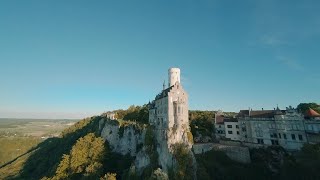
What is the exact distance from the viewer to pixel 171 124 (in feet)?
207

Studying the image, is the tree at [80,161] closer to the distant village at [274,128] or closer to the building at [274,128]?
the distant village at [274,128]

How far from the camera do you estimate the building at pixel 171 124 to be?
59591 mm

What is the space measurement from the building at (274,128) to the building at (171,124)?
17.7 metres

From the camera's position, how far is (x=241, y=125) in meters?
68.8

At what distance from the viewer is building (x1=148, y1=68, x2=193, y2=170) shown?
59.6m

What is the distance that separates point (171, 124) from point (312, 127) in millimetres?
34543

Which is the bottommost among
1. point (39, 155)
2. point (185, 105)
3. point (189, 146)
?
point (39, 155)

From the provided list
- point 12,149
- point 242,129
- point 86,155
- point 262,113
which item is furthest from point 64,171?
point 12,149

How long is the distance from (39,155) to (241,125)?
120447 mm

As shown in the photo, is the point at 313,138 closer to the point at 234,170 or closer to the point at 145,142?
the point at 234,170

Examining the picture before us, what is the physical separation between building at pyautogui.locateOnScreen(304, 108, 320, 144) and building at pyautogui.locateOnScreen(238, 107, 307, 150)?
884mm

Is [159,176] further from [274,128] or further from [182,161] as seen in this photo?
[274,128]

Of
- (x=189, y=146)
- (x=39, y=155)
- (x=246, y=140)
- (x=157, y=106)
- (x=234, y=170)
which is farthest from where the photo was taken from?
(x=39, y=155)

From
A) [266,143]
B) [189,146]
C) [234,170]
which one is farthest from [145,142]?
[266,143]
